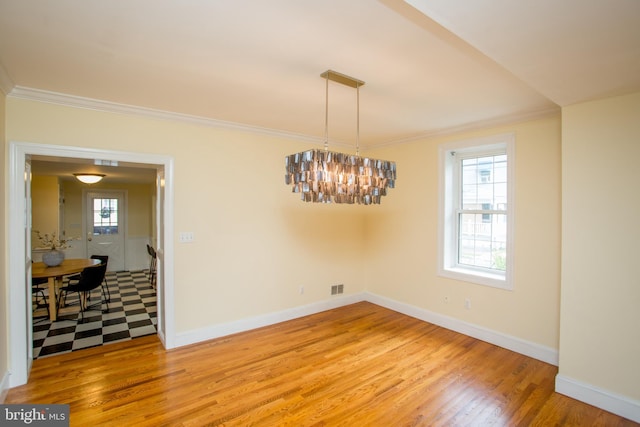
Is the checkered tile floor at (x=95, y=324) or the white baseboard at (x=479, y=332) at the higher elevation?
the white baseboard at (x=479, y=332)

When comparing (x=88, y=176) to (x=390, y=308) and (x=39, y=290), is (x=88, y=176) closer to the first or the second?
(x=39, y=290)

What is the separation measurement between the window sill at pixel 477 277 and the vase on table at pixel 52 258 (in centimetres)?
551

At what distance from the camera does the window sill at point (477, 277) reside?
11.7 feet

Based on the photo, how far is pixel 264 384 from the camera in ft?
9.12

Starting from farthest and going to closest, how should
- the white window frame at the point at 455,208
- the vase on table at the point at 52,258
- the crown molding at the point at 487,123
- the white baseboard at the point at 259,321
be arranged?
the vase on table at the point at 52,258 → the white baseboard at the point at 259,321 → the white window frame at the point at 455,208 → the crown molding at the point at 487,123

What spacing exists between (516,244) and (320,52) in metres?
2.94

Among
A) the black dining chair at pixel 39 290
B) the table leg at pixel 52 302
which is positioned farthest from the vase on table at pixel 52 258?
the table leg at pixel 52 302

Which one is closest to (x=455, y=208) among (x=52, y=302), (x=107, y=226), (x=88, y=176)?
(x=52, y=302)

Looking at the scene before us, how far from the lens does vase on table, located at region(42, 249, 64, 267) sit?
179 inches

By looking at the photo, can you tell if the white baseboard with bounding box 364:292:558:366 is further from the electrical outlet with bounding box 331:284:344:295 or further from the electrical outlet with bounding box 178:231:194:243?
the electrical outlet with bounding box 178:231:194:243

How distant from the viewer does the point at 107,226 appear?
320 inches

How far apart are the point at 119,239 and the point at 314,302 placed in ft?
20.6

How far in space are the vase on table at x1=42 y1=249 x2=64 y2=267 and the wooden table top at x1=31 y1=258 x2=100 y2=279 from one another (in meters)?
0.07

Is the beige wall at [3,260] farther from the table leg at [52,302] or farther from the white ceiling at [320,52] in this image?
the table leg at [52,302]
